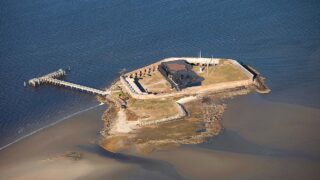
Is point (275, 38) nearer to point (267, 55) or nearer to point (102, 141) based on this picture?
point (267, 55)

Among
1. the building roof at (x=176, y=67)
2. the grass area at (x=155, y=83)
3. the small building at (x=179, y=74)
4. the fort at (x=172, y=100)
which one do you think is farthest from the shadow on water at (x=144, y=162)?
the building roof at (x=176, y=67)

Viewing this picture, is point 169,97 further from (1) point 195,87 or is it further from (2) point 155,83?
(2) point 155,83

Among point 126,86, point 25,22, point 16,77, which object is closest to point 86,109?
point 126,86

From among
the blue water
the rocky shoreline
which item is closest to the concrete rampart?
the rocky shoreline

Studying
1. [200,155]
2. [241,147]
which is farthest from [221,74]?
[200,155]

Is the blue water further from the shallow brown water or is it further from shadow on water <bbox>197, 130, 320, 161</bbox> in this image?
shadow on water <bbox>197, 130, 320, 161</bbox>
